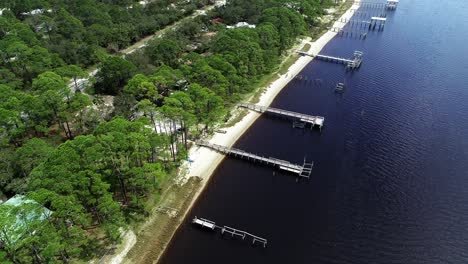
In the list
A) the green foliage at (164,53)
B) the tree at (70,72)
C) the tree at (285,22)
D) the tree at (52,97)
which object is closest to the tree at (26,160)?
the tree at (52,97)

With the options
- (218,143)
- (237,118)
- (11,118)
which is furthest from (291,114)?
(11,118)

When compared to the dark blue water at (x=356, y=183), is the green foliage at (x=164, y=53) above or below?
above

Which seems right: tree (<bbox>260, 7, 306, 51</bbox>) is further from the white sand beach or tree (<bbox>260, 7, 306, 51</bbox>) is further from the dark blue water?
the dark blue water

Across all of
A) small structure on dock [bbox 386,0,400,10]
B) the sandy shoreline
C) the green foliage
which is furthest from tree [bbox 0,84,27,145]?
small structure on dock [bbox 386,0,400,10]

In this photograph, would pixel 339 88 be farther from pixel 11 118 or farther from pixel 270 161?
pixel 11 118

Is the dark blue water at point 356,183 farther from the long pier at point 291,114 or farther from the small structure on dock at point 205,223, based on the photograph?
the long pier at point 291,114

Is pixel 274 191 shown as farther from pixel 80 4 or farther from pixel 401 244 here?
pixel 80 4

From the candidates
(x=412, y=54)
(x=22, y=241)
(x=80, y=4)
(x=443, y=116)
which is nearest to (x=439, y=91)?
(x=443, y=116)
